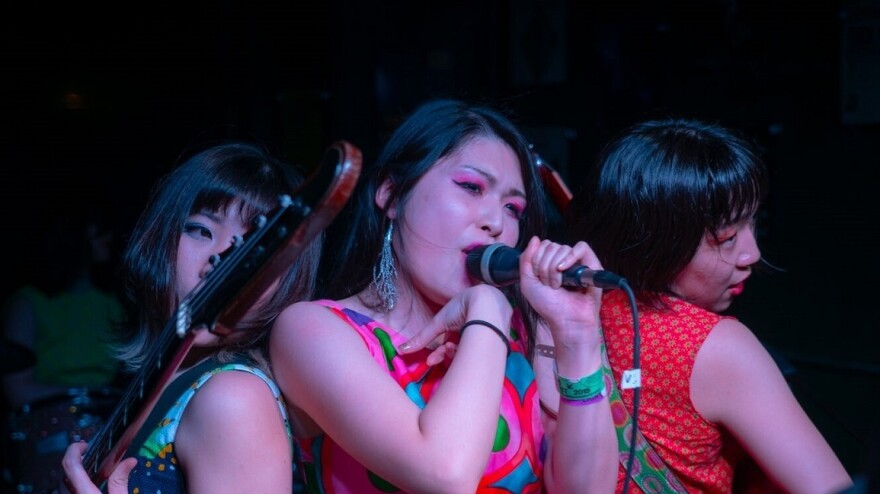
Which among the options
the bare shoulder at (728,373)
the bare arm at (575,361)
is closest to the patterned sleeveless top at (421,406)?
the bare arm at (575,361)

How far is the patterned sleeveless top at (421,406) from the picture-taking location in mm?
1498

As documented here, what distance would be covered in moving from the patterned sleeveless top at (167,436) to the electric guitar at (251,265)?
0.11 meters

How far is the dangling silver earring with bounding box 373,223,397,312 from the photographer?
164 centimetres

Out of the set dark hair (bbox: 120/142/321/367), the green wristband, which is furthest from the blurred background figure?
the green wristband

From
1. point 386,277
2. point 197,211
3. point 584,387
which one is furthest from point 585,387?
point 197,211

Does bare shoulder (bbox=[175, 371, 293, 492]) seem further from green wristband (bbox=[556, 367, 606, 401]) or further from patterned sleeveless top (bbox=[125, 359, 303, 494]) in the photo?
green wristband (bbox=[556, 367, 606, 401])

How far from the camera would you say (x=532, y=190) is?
5.79ft

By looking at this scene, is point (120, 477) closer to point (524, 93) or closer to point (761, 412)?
point (761, 412)

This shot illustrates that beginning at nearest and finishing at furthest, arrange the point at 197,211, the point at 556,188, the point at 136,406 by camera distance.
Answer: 1. the point at 136,406
2. the point at 197,211
3. the point at 556,188

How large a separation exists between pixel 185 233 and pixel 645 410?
2.97ft

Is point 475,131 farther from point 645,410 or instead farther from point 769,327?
point 769,327

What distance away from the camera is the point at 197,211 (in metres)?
1.62

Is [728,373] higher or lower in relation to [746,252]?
lower

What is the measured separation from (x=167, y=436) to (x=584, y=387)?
2.27ft
